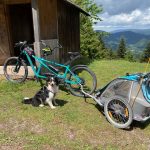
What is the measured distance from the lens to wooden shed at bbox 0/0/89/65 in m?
9.32

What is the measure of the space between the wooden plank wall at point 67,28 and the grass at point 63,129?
5.81 m

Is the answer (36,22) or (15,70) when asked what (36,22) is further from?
(15,70)

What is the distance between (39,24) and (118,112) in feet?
A: 16.5

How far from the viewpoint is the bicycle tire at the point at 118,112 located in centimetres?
504

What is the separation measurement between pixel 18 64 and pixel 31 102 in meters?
2.02

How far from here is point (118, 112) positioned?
525 cm

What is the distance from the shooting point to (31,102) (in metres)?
6.30

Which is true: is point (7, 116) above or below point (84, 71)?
below

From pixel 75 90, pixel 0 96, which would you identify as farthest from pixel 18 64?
pixel 75 90

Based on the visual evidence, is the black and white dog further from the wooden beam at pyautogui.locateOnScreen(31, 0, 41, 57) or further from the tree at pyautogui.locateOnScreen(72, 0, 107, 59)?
the tree at pyautogui.locateOnScreen(72, 0, 107, 59)

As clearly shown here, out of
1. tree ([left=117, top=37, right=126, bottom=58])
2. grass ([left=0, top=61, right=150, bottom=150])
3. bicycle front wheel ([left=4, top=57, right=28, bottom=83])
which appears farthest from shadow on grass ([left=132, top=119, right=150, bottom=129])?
tree ([left=117, top=37, right=126, bottom=58])

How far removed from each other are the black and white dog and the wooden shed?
2.43 metres

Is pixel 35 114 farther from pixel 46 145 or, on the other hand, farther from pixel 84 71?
pixel 84 71

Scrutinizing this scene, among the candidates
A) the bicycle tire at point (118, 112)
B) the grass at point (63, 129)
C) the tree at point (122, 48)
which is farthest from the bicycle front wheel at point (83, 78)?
the tree at point (122, 48)
